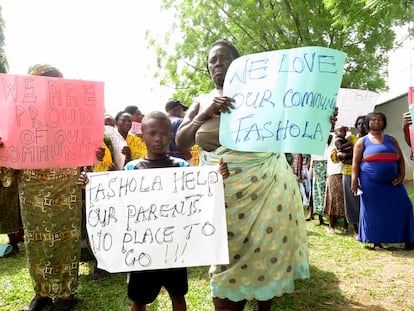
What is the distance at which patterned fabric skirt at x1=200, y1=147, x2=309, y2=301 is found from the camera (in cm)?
254

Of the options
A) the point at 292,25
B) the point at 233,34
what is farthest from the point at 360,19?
the point at 233,34

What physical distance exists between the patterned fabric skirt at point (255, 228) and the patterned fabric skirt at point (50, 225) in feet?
4.15

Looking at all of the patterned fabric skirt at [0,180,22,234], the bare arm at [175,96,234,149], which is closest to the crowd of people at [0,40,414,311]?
the bare arm at [175,96,234,149]

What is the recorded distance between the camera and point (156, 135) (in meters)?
2.48

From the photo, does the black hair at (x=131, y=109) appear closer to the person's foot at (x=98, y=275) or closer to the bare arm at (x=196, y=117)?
the person's foot at (x=98, y=275)

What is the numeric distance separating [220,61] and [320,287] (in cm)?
247

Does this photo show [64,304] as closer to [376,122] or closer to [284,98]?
[284,98]

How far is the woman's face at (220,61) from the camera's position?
8.16ft

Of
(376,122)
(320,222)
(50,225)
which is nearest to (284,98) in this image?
(50,225)

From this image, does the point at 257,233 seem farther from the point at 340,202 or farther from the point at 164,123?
the point at 340,202

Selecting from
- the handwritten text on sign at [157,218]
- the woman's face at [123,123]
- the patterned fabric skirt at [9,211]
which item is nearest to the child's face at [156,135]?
the handwritten text on sign at [157,218]

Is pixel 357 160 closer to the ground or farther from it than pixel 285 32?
closer to the ground

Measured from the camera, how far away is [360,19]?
17.4 feet

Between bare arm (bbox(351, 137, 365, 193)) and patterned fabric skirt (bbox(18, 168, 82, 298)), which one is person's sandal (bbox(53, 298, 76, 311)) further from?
bare arm (bbox(351, 137, 365, 193))
